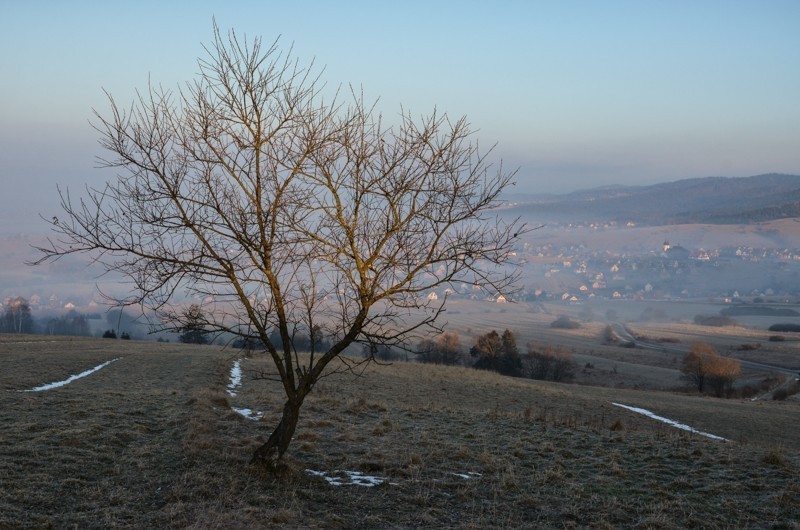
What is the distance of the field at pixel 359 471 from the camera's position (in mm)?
8891

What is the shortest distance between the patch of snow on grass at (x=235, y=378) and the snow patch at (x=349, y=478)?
1345cm

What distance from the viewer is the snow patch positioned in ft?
35.1

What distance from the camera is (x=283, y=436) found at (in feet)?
34.8

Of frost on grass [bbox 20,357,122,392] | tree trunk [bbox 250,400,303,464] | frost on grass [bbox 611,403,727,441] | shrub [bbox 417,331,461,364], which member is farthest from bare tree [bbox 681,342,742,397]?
tree trunk [bbox 250,400,303,464]

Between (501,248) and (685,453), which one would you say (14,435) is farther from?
(685,453)

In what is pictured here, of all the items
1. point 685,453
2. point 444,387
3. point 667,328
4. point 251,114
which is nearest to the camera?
point 251,114

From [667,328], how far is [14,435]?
603 ft

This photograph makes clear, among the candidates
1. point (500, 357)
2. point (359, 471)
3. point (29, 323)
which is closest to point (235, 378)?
point (359, 471)

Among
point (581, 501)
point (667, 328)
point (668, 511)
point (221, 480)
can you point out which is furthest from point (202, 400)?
point (667, 328)

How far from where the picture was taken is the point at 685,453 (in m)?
13.7

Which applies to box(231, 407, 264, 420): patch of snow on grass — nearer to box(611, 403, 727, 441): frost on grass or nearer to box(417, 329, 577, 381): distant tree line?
box(611, 403, 727, 441): frost on grass

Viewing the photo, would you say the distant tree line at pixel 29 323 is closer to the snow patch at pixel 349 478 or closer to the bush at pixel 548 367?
the bush at pixel 548 367

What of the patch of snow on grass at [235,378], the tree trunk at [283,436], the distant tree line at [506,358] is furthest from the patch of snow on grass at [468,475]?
the distant tree line at [506,358]

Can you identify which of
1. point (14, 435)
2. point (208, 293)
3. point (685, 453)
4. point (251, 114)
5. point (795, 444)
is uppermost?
point (251, 114)
